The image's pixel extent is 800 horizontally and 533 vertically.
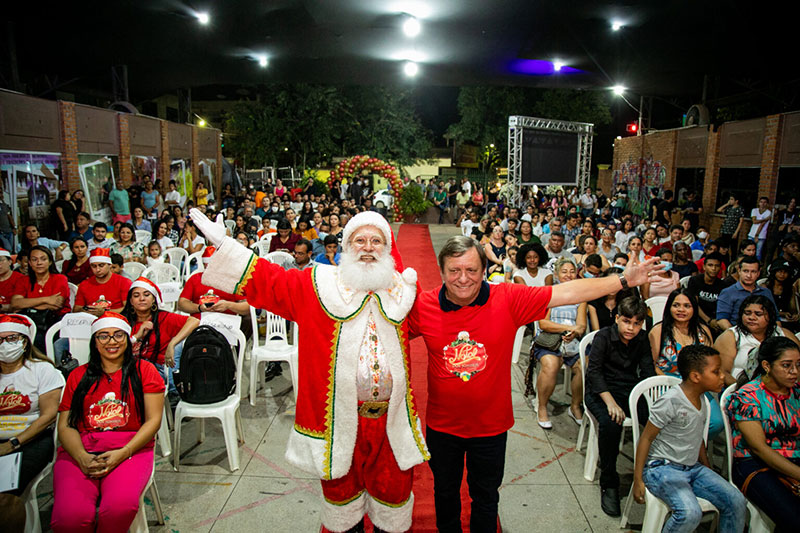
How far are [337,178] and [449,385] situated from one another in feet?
55.9

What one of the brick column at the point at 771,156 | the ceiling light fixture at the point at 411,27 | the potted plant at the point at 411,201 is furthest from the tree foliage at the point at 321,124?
the brick column at the point at 771,156

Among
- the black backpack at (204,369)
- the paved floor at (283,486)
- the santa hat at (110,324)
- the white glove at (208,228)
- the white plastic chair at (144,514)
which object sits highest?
the white glove at (208,228)

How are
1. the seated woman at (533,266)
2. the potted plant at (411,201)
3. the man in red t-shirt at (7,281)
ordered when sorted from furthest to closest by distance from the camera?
the potted plant at (411,201), the seated woman at (533,266), the man in red t-shirt at (7,281)

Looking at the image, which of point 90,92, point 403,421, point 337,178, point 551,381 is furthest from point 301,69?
point 403,421

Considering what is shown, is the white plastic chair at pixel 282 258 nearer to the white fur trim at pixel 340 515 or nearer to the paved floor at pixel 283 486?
the paved floor at pixel 283 486

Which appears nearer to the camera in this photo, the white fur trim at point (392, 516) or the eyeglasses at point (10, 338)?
the white fur trim at point (392, 516)

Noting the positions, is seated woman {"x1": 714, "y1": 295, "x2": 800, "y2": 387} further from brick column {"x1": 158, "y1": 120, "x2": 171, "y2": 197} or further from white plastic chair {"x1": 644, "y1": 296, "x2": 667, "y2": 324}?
brick column {"x1": 158, "y1": 120, "x2": 171, "y2": 197}

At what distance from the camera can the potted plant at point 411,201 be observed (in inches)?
731

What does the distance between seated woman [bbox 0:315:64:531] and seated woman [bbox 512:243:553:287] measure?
4011 millimetres

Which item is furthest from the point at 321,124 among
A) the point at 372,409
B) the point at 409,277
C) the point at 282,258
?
the point at 372,409

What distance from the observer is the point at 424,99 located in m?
35.3

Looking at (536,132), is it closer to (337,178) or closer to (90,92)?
(337,178)

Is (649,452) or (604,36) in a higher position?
(604,36)

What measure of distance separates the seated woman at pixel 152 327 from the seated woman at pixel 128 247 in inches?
117
